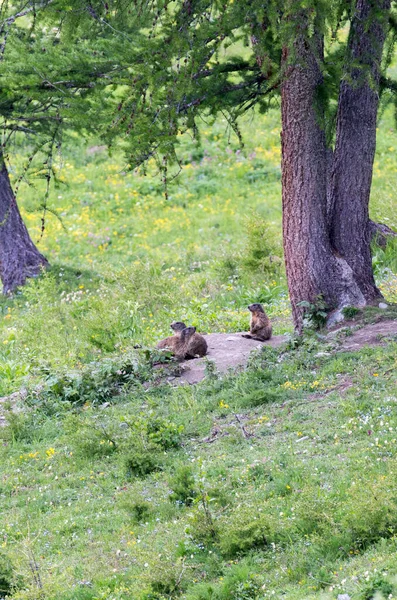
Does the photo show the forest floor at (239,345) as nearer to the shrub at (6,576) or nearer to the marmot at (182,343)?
the marmot at (182,343)

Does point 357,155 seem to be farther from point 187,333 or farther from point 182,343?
point 182,343

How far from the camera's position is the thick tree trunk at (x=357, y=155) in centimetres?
1062

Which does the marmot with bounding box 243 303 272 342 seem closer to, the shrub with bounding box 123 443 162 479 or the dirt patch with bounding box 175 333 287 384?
the dirt patch with bounding box 175 333 287 384

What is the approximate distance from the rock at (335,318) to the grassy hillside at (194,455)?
0.37m

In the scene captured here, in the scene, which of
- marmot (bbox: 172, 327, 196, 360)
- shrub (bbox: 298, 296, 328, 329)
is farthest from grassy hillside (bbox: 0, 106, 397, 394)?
shrub (bbox: 298, 296, 328, 329)

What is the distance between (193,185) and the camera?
26.3 m

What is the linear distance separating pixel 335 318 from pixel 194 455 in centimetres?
325

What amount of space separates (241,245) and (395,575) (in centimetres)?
1592

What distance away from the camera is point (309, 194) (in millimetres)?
11102

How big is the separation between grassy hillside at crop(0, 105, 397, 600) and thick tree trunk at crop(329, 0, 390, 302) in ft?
4.53

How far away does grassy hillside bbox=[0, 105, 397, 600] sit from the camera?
20.0 feet

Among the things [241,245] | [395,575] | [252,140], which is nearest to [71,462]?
[395,575]

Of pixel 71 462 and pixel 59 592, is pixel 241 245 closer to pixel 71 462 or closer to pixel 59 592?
pixel 71 462

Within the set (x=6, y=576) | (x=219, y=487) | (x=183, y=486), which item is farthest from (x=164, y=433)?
(x=6, y=576)
